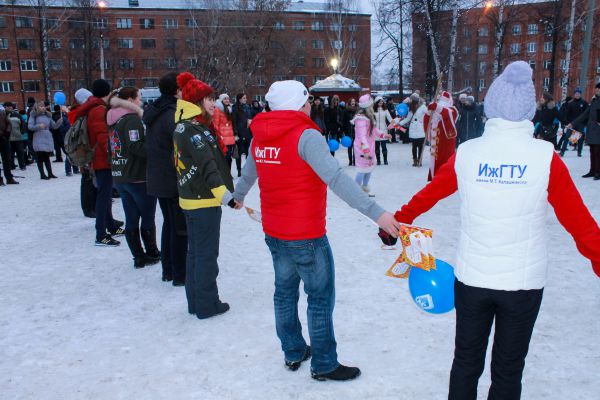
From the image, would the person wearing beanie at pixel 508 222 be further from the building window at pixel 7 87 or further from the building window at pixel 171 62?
the building window at pixel 7 87

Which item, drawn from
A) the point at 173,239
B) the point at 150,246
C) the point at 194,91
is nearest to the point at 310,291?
the point at 194,91

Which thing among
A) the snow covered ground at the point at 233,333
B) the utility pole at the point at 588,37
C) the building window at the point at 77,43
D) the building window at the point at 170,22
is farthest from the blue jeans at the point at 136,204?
the building window at the point at 170,22

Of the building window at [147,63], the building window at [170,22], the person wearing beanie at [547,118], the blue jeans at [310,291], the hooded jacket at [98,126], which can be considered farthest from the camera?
the building window at [170,22]

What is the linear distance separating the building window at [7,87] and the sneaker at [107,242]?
5979cm

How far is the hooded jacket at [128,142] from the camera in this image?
206 inches

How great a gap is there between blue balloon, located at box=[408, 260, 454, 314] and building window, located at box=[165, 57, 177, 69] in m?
52.5

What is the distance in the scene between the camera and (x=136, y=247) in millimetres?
5574

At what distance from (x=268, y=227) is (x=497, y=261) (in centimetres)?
136

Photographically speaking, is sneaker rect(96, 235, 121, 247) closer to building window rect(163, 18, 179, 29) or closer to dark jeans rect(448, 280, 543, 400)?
dark jeans rect(448, 280, 543, 400)

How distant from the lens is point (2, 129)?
11523 millimetres

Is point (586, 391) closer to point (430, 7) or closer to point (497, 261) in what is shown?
point (497, 261)

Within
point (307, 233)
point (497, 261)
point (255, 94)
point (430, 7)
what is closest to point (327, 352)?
point (307, 233)

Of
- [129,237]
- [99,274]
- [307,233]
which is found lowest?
[99,274]

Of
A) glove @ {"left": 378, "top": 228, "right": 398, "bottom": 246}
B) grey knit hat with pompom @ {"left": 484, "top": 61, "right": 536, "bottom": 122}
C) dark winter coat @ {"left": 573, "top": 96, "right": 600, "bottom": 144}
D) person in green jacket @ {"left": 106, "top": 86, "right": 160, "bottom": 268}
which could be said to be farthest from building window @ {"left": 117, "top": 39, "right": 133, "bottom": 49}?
grey knit hat with pompom @ {"left": 484, "top": 61, "right": 536, "bottom": 122}
